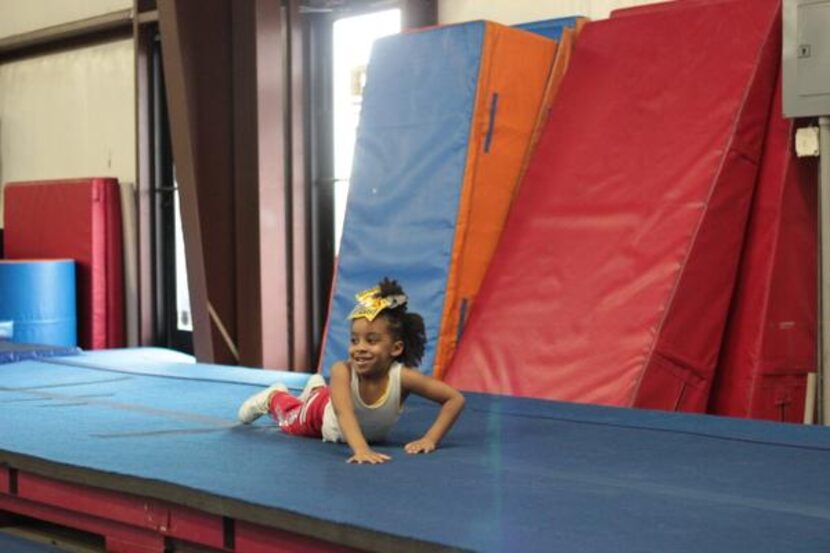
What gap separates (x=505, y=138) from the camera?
19.7 feet

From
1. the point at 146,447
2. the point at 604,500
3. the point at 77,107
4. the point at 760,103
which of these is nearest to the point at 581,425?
the point at 604,500

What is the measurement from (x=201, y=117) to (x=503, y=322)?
2718 millimetres

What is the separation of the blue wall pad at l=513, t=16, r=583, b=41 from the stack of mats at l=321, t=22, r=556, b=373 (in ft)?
0.58

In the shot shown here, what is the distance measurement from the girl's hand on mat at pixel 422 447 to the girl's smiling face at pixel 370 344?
0.27 m

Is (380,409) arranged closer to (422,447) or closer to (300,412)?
(422,447)

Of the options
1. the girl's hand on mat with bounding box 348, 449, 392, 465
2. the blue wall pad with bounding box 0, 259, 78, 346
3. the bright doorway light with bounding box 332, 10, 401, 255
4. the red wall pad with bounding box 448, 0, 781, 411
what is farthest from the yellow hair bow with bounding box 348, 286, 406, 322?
the blue wall pad with bounding box 0, 259, 78, 346

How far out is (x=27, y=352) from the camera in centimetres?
667

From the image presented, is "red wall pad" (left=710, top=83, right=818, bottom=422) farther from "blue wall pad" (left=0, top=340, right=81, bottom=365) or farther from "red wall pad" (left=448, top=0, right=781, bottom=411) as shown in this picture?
"blue wall pad" (left=0, top=340, right=81, bottom=365)

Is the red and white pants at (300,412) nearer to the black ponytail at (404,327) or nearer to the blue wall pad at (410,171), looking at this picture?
the black ponytail at (404,327)

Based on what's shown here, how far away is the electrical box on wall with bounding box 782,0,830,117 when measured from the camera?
489 centimetres

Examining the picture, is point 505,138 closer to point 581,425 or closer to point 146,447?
point 581,425

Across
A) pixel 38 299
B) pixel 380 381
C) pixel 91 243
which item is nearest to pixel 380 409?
pixel 380 381

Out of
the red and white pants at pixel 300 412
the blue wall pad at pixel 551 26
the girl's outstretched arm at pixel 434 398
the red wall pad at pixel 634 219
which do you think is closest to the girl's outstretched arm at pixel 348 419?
the girl's outstretched arm at pixel 434 398

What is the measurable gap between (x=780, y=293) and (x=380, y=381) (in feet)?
7.28
